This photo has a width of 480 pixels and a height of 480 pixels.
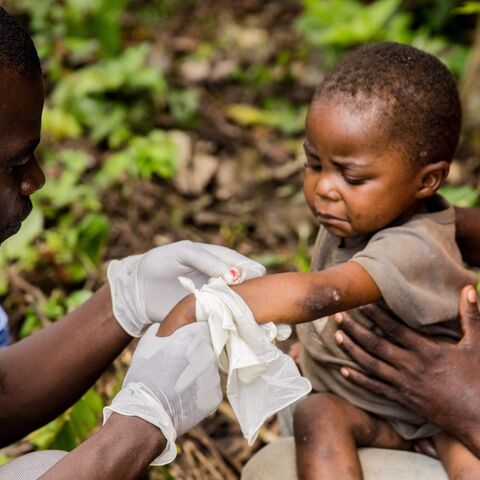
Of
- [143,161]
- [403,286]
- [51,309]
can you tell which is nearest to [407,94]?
[403,286]

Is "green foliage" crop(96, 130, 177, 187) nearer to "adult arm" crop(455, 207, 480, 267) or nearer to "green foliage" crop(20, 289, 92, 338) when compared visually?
"green foliage" crop(20, 289, 92, 338)

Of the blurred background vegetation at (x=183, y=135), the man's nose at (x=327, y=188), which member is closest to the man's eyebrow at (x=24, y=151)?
the man's nose at (x=327, y=188)

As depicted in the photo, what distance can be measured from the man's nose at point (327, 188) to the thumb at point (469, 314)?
0.44 m

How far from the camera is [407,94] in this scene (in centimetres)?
242

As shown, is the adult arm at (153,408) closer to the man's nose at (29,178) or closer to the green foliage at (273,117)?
the man's nose at (29,178)

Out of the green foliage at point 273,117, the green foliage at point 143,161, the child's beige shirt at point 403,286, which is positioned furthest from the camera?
the green foliage at point 273,117

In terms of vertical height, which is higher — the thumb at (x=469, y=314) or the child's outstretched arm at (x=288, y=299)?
the child's outstretched arm at (x=288, y=299)

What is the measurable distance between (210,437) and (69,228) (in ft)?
4.89

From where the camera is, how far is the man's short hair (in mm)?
1957

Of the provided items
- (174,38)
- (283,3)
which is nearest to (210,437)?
(174,38)

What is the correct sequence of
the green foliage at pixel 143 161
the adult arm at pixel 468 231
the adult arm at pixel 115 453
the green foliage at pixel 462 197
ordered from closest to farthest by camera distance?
1. the adult arm at pixel 115 453
2. the adult arm at pixel 468 231
3. the green foliage at pixel 462 197
4. the green foliage at pixel 143 161

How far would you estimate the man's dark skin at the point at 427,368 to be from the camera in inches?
94.7

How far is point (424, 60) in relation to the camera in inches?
98.7

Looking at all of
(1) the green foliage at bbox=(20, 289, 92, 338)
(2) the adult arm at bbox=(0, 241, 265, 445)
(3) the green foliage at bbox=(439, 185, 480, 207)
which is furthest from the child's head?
(3) the green foliage at bbox=(439, 185, 480, 207)
